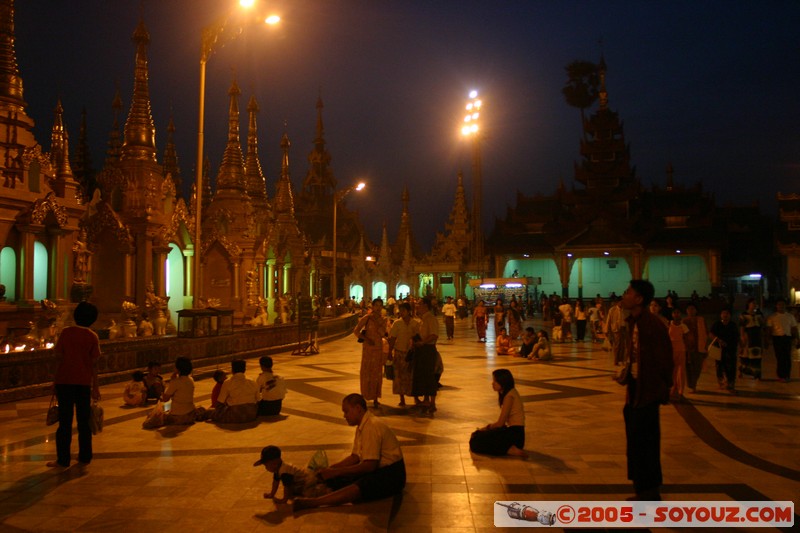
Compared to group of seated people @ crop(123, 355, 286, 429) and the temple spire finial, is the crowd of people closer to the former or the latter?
group of seated people @ crop(123, 355, 286, 429)

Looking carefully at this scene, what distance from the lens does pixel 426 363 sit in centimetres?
963

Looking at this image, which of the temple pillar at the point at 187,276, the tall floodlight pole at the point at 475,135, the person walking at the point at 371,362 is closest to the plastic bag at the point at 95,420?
the person walking at the point at 371,362

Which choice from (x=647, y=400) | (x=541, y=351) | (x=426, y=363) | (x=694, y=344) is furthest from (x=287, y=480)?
(x=541, y=351)

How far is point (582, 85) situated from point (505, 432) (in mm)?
66670

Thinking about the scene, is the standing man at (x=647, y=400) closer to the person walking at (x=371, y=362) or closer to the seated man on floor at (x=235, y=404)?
the person walking at (x=371, y=362)

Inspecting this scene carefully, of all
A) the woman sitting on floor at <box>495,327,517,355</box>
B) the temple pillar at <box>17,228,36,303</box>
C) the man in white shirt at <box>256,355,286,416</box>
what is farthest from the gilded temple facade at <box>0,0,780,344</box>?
the woman sitting on floor at <box>495,327,517,355</box>

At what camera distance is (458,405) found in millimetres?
10086

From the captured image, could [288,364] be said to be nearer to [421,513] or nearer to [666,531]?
[421,513]

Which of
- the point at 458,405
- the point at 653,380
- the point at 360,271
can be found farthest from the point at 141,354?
the point at 360,271

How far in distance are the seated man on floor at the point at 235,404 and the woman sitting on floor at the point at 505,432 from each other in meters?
3.23

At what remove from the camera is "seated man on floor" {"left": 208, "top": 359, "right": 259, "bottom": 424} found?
8523 mm

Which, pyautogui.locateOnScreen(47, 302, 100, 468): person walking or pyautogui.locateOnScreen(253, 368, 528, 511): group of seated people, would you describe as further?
pyautogui.locateOnScreen(47, 302, 100, 468): person walking

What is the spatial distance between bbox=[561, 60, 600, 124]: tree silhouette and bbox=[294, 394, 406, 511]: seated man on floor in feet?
218

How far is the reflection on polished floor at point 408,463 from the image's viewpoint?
5.07 metres
